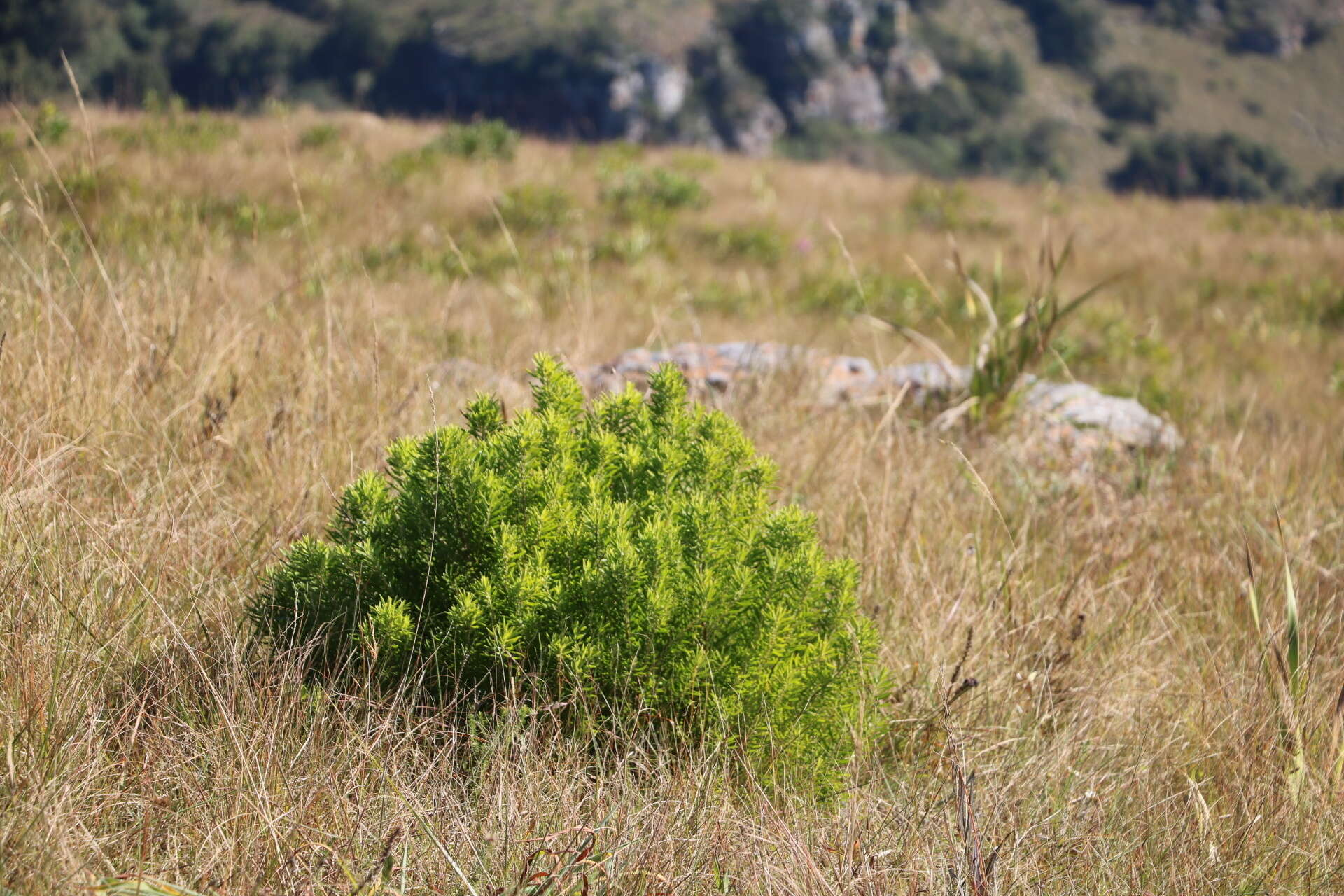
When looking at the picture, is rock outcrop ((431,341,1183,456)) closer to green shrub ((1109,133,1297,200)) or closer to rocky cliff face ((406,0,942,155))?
green shrub ((1109,133,1297,200))

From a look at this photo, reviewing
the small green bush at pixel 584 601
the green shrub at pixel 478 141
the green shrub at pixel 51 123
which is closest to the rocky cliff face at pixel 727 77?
the green shrub at pixel 478 141

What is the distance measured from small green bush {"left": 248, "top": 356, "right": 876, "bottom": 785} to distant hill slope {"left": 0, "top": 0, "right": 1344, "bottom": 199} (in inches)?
2060

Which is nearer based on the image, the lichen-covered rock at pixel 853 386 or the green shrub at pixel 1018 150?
the lichen-covered rock at pixel 853 386

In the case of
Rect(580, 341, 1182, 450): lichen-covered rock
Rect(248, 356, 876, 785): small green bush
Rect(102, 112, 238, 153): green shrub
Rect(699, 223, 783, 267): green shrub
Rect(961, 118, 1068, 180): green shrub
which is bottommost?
Rect(961, 118, 1068, 180): green shrub

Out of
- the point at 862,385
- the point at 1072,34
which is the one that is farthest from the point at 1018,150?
the point at 862,385

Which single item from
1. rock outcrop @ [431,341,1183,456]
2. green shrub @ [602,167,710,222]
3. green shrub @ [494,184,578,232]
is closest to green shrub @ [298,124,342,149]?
green shrub @ [494,184,578,232]

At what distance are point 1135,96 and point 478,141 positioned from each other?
7728cm

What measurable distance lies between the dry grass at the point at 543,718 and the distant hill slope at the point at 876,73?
51040 mm

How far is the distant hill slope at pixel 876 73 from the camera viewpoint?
185 ft

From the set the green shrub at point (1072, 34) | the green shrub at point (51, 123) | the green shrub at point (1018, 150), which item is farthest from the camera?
the green shrub at point (1072, 34)

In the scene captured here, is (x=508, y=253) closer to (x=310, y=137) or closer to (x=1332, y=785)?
(x=310, y=137)

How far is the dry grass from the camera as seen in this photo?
1.24 metres

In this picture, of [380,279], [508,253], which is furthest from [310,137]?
[380,279]

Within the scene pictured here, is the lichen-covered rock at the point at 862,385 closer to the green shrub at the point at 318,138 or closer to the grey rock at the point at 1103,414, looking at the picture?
the grey rock at the point at 1103,414
